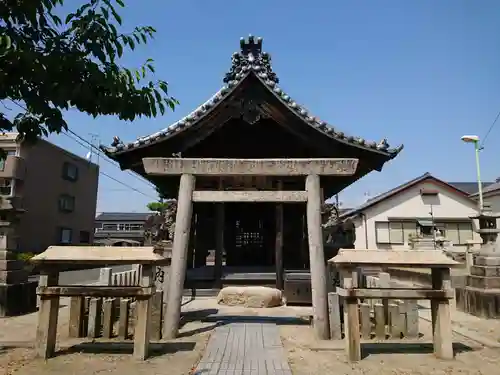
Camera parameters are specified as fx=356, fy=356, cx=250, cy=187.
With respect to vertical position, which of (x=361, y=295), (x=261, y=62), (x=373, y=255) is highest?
(x=261, y=62)

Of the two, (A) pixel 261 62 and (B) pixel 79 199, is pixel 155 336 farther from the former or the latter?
(B) pixel 79 199

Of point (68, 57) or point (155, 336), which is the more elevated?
point (68, 57)

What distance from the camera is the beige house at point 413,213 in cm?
3195

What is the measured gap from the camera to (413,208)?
32562 millimetres

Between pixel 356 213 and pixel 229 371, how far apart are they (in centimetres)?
2968

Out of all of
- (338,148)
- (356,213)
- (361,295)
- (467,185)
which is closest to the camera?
(361,295)

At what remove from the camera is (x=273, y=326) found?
828 cm

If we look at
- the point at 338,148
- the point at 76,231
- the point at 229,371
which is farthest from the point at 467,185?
the point at 229,371

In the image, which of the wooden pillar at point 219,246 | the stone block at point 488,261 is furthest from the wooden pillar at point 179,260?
the stone block at point 488,261

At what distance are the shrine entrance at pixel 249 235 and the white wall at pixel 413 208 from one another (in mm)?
19965

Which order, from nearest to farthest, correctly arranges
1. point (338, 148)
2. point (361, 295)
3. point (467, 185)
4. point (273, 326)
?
point (361, 295) < point (273, 326) < point (338, 148) < point (467, 185)

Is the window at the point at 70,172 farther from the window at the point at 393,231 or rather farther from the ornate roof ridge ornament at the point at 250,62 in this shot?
the window at the point at 393,231

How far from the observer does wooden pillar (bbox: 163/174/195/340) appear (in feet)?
24.1

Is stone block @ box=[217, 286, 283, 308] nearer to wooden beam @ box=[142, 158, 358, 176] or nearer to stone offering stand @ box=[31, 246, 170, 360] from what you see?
wooden beam @ box=[142, 158, 358, 176]
